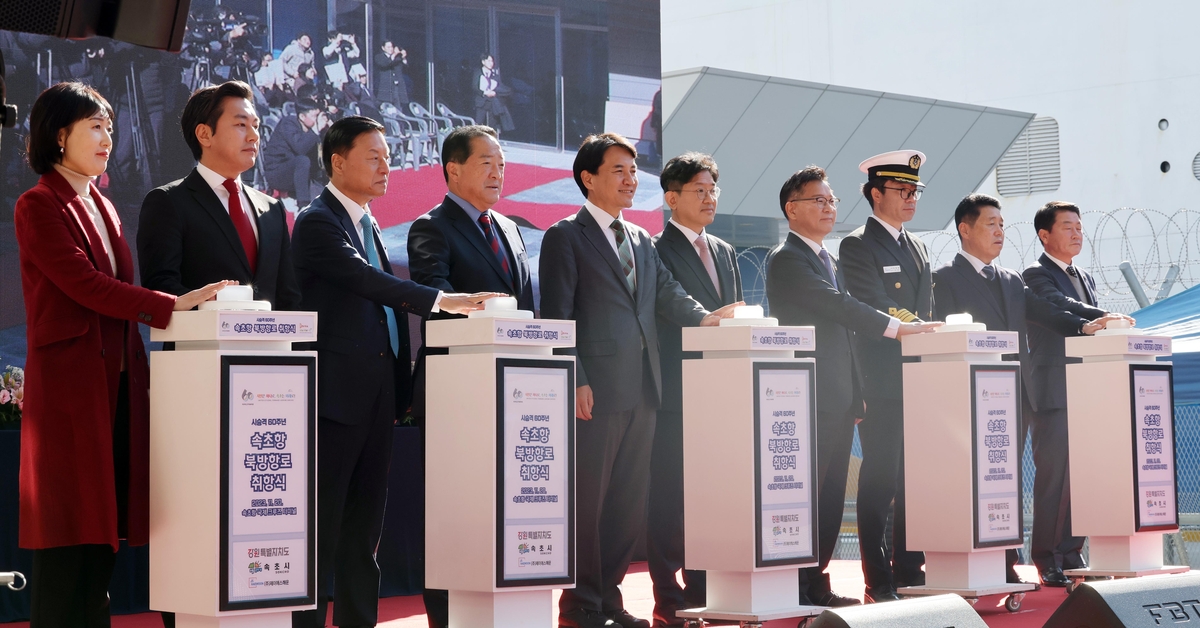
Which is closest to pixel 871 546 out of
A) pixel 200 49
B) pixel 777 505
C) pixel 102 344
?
pixel 777 505

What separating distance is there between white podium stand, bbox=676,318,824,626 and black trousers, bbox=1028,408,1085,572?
2.17 meters

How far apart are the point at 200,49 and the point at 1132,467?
492cm

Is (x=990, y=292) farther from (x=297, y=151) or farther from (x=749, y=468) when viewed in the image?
(x=297, y=151)

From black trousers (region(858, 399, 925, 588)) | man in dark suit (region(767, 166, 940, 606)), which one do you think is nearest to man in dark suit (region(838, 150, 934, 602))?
black trousers (region(858, 399, 925, 588))

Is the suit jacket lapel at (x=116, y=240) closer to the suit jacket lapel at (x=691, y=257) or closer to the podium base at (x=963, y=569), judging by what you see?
the suit jacket lapel at (x=691, y=257)

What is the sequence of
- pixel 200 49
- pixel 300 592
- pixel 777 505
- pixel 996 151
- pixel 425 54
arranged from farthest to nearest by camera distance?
pixel 996 151 < pixel 425 54 < pixel 200 49 < pixel 777 505 < pixel 300 592

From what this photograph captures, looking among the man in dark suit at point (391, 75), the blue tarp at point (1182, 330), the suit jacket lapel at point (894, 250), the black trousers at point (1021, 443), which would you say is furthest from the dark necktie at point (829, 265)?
the blue tarp at point (1182, 330)

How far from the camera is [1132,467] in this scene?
18.3ft

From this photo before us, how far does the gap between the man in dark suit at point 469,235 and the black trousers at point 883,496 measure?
5.66 feet

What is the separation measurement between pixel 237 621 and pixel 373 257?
1.40 meters

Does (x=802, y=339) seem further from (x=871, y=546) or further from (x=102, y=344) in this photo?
(x=102, y=344)

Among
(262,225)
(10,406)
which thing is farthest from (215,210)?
(10,406)

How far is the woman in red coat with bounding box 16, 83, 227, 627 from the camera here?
3373 mm

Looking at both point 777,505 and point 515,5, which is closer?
point 777,505
